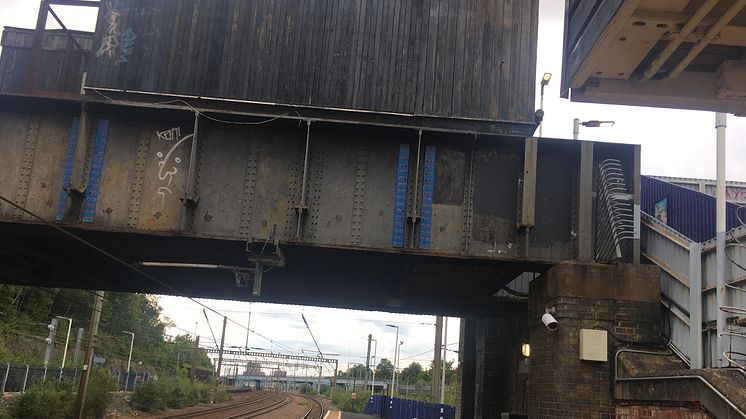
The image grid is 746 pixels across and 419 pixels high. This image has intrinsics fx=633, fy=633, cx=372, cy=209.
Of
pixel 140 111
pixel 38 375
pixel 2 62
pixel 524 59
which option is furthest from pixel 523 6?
pixel 38 375

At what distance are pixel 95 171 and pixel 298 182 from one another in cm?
382

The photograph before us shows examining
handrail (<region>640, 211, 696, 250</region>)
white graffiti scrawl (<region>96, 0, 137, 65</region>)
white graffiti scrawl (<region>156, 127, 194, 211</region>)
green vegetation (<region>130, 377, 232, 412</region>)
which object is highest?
white graffiti scrawl (<region>96, 0, 137, 65</region>)

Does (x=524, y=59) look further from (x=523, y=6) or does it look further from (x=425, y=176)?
(x=425, y=176)

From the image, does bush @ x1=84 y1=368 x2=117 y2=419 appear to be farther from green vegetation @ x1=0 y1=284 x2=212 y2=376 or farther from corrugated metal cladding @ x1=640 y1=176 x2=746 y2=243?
corrugated metal cladding @ x1=640 y1=176 x2=746 y2=243

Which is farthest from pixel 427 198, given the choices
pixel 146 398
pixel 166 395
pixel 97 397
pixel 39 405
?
pixel 166 395

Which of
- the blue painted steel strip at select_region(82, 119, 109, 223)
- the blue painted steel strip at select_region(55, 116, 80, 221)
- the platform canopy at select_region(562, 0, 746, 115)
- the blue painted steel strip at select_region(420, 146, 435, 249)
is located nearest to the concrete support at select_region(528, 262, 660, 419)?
the blue painted steel strip at select_region(420, 146, 435, 249)

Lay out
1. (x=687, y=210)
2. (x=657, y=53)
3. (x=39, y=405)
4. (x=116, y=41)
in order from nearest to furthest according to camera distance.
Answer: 1. (x=657, y=53)
2. (x=116, y=41)
3. (x=687, y=210)
4. (x=39, y=405)

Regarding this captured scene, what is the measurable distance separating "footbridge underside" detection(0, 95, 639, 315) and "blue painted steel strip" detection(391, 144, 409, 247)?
20mm

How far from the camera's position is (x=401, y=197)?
11.9 meters

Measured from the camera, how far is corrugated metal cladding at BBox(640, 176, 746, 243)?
47.8ft

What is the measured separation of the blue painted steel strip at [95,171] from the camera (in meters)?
11.8

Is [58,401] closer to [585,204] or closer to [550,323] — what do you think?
[550,323]

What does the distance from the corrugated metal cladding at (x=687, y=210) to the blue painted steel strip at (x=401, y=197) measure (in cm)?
650

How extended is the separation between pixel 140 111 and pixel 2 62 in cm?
361
